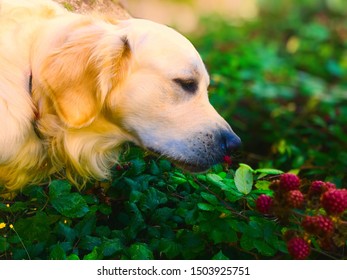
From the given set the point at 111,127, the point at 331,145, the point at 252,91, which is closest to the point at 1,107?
the point at 111,127

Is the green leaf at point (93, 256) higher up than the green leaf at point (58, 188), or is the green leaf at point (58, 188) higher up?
the green leaf at point (58, 188)

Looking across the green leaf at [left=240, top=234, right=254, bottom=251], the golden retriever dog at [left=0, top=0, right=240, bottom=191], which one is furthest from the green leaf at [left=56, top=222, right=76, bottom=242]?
the green leaf at [left=240, top=234, right=254, bottom=251]

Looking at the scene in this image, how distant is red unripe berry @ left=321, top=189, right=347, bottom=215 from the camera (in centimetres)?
237

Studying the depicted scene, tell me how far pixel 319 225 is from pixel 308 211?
5.3 inches

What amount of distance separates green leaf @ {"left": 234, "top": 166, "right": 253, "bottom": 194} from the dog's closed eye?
1.56 feet

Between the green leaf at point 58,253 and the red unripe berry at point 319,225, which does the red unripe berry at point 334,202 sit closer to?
the red unripe berry at point 319,225

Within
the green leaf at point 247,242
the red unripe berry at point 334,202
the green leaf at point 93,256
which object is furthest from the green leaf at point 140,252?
the red unripe berry at point 334,202

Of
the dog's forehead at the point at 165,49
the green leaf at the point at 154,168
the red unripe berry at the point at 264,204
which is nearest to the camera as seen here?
the red unripe berry at the point at 264,204

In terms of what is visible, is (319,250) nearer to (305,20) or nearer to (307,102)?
(307,102)

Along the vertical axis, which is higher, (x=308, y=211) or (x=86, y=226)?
(x=308, y=211)

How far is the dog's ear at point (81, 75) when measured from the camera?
2.90 meters

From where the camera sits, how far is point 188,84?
305 centimetres

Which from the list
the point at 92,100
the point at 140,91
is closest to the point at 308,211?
the point at 140,91

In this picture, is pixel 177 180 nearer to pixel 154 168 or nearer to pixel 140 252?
pixel 154 168
